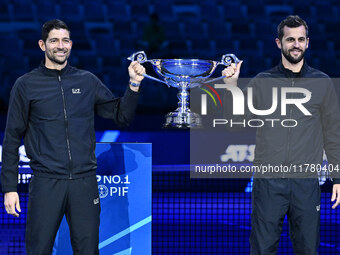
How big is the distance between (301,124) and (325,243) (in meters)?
2.11

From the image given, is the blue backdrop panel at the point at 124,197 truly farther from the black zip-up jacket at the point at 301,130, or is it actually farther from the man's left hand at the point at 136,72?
the black zip-up jacket at the point at 301,130

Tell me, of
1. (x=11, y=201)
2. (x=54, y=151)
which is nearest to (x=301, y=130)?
(x=54, y=151)

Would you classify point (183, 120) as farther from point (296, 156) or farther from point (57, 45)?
point (57, 45)

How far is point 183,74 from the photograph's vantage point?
289cm

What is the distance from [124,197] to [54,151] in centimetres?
64

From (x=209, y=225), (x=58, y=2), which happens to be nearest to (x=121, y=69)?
(x=58, y=2)

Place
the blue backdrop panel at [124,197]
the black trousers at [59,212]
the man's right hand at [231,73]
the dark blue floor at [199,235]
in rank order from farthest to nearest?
1. the dark blue floor at [199,235]
2. the blue backdrop panel at [124,197]
3. the man's right hand at [231,73]
4. the black trousers at [59,212]

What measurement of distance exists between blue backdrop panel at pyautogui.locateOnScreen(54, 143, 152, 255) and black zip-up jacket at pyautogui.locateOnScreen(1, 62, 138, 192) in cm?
41

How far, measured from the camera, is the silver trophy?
2802 mm

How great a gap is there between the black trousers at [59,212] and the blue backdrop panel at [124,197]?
400 millimetres

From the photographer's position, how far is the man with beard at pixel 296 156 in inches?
106

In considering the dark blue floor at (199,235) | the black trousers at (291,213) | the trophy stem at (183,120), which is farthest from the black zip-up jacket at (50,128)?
the dark blue floor at (199,235)

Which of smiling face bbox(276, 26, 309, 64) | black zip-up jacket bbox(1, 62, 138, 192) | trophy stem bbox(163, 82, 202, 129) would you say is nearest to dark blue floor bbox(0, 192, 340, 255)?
trophy stem bbox(163, 82, 202, 129)

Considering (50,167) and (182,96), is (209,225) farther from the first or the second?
(50,167)
